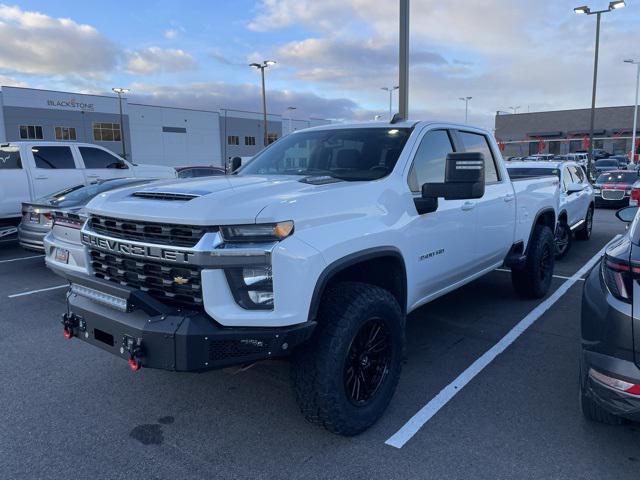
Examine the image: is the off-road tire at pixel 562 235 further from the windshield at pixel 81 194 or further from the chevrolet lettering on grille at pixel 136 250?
the chevrolet lettering on grille at pixel 136 250

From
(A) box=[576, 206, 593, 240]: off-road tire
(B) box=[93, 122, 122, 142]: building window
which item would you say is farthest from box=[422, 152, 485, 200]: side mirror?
(B) box=[93, 122, 122, 142]: building window

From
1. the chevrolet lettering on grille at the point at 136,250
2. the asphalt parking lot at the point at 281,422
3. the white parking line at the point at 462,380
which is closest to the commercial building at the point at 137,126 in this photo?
the asphalt parking lot at the point at 281,422

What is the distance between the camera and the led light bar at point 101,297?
296 centimetres

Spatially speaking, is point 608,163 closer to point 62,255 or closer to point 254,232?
point 62,255

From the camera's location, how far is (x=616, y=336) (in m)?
2.65

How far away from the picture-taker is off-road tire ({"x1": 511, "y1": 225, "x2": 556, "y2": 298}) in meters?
6.01

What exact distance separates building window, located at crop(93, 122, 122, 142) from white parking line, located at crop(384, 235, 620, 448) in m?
51.8

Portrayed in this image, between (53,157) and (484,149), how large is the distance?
365 inches

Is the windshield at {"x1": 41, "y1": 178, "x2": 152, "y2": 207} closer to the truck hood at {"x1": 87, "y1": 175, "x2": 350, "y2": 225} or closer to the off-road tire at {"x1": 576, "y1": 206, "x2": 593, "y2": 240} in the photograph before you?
Result: the truck hood at {"x1": 87, "y1": 175, "x2": 350, "y2": 225}

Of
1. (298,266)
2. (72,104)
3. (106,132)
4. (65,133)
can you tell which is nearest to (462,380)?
(298,266)

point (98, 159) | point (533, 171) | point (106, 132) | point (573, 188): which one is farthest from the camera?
point (106, 132)

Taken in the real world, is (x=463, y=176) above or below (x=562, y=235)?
above

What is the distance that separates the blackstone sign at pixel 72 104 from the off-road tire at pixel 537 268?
5035 cm

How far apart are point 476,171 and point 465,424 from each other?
66.3 inches
